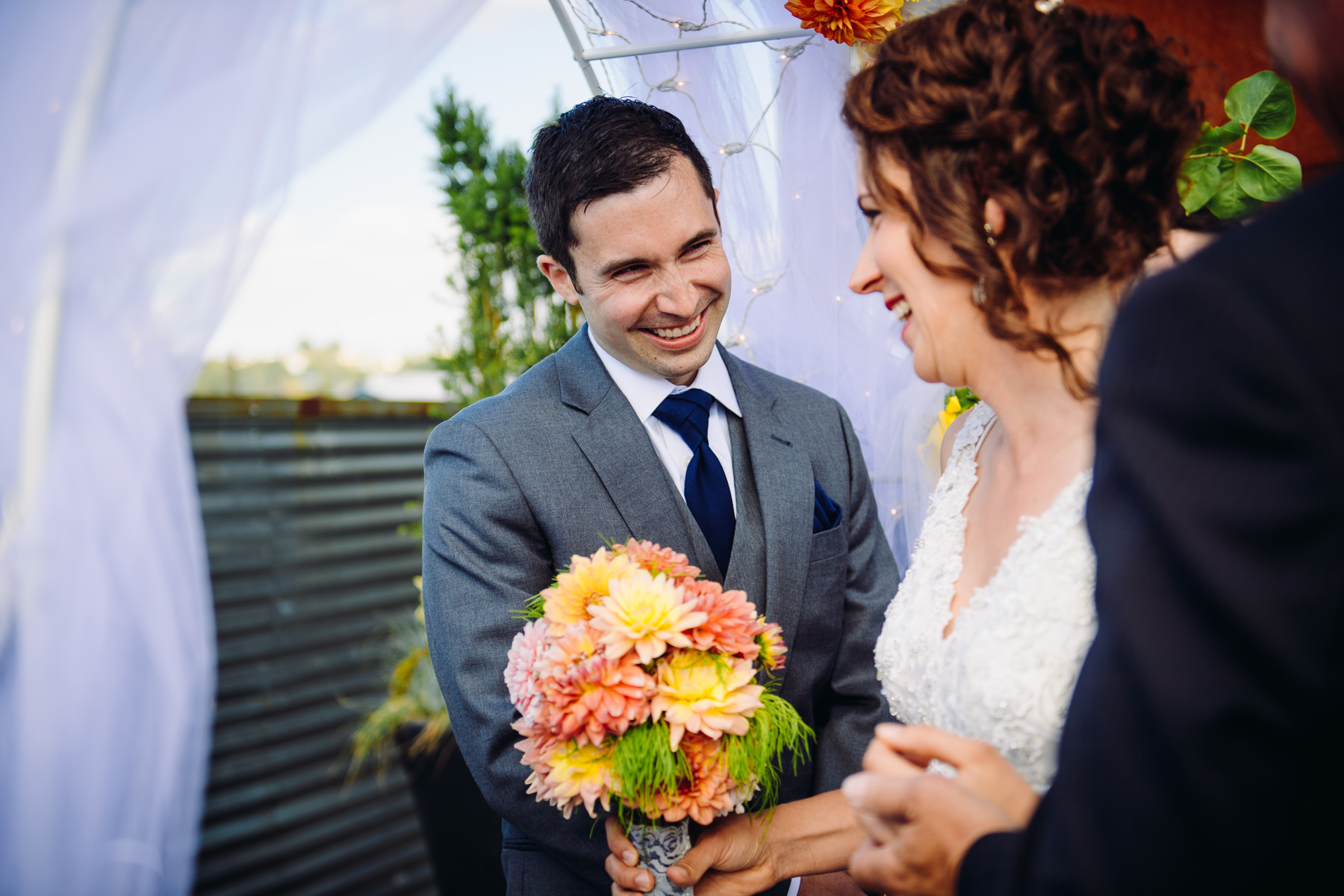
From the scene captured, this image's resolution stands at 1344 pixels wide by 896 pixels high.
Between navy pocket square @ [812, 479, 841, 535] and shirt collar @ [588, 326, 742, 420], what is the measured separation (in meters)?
0.29

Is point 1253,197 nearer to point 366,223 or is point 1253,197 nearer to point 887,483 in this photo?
point 887,483

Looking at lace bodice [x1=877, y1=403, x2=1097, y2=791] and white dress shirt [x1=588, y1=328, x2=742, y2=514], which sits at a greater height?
white dress shirt [x1=588, y1=328, x2=742, y2=514]

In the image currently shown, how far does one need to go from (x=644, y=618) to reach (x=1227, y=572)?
2.38ft

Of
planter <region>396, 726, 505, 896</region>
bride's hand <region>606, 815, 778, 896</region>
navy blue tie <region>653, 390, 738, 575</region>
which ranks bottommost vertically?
planter <region>396, 726, 505, 896</region>

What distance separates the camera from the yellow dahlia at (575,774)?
3.76 ft

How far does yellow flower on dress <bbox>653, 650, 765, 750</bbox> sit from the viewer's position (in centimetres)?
112

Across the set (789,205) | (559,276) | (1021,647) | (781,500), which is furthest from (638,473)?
(789,205)

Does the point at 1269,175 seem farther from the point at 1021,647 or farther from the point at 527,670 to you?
the point at 527,670

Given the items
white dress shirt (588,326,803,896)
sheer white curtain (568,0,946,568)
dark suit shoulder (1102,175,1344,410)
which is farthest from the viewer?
sheer white curtain (568,0,946,568)

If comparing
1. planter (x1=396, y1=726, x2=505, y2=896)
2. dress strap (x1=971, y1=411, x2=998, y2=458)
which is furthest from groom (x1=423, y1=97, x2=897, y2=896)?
planter (x1=396, y1=726, x2=505, y2=896)

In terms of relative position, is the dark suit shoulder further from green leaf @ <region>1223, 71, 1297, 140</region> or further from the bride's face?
green leaf @ <region>1223, 71, 1297, 140</region>

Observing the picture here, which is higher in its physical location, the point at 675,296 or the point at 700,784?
the point at 675,296

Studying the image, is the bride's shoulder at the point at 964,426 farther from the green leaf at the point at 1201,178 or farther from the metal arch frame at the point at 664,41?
the metal arch frame at the point at 664,41

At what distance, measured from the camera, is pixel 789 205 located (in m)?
2.56
